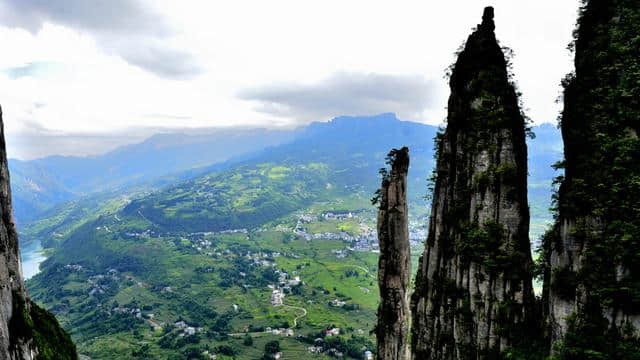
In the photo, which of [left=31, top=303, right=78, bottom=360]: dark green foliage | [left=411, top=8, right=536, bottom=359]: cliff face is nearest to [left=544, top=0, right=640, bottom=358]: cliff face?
[left=411, top=8, right=536, bottom=359]: cliff face

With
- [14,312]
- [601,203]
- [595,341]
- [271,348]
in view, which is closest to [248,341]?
[271,348]

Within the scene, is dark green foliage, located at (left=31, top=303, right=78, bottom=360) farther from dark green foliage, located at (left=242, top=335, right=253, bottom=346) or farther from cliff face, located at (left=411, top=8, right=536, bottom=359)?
dark green foliage, located at (left=242, top=335, right=253, bottom=346)

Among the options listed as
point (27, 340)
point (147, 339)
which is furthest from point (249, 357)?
point (27, 340)

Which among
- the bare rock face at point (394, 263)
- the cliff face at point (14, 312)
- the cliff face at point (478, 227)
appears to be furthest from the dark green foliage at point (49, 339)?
the cliff face at point (478, 227)

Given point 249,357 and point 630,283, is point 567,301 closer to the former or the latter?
point 630,283

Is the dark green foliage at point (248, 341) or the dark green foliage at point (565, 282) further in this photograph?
the dark green foliage at point (248, 341)

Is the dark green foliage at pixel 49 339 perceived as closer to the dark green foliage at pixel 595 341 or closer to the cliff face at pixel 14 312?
the cliff face at pixel 14 312
